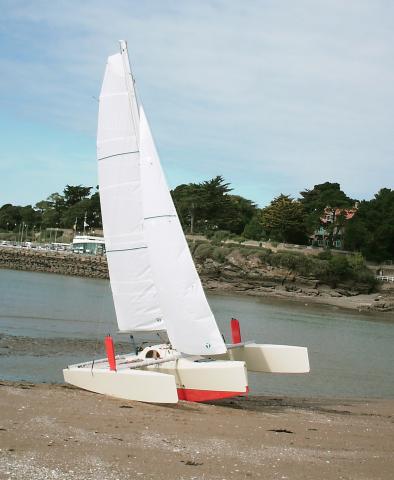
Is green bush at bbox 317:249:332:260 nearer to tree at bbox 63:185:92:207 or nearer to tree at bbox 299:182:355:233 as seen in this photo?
tree at bbox 299:182:355:233

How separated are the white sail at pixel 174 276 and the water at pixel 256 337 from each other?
12.6 ft

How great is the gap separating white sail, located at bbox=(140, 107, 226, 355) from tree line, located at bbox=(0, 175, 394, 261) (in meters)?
56.1

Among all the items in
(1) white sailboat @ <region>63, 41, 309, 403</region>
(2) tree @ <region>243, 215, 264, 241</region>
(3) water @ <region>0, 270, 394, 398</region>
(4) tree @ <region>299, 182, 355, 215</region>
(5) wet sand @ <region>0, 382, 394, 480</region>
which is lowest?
(3) water @ <region>0, 270, 394, 398</region>

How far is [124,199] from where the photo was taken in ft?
48.7

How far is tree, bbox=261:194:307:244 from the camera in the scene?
78.0 meters

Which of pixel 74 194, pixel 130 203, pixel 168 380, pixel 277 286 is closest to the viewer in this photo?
pixel 168 380

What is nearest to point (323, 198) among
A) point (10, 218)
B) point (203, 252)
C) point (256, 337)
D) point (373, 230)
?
point (373, 230)

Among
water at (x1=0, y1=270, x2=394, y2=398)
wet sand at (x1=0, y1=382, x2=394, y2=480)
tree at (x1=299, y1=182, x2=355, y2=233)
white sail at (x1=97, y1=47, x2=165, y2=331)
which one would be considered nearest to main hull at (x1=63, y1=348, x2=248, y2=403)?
wet sand at (x1=0, y1=382, x2=394, y2=480)

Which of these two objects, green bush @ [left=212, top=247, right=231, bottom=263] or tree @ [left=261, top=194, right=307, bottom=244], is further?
tree @ [left=261, top=194, right=307, bottom=244]

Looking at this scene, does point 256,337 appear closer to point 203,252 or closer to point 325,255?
point 325,255

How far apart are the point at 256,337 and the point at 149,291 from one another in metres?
13.7

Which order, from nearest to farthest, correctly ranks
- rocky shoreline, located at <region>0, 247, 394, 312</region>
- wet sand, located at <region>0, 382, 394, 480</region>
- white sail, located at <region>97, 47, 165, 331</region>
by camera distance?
wet sand, located at <region>0, 382, 394, 480</region>
white sail, located at <region>97, 47, 165, 331</region>
rocky shoreline, located at <region>0, 247, 394, 312</region>

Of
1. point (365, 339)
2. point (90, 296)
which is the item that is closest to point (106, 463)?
point (365, 339)

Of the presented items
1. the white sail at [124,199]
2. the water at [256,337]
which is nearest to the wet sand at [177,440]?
the white sail at [124,199]
